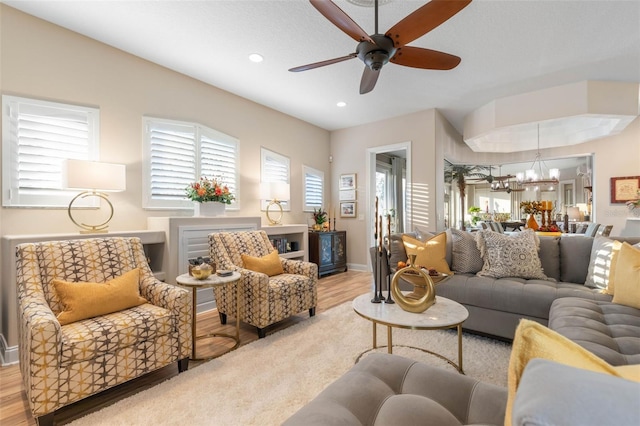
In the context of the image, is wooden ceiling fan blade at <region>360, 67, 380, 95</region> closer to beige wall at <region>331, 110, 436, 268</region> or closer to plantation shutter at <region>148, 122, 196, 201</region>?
plantation shutter at <region>148, 122, 196, 201</region>

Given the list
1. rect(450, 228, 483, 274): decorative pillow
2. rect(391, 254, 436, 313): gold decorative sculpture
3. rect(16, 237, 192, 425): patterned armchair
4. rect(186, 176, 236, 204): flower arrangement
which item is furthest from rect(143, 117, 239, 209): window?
rect(450, 228, 483, 274): decorative pillow

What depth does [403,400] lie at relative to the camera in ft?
3.44

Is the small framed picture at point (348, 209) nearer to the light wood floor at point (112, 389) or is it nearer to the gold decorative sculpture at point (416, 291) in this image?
the light wood floor at point (112, 389)

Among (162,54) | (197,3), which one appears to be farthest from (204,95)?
(197,3)

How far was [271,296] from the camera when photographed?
271 cm

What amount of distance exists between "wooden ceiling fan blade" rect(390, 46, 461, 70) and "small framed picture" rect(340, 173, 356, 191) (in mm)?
3585

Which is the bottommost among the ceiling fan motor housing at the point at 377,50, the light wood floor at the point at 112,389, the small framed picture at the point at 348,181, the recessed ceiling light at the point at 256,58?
the light wood floor at the point at 112,389

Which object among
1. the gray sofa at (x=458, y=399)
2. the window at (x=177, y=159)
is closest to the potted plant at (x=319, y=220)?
the window at (x=177, y=159)

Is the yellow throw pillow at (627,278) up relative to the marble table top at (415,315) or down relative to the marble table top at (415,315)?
up

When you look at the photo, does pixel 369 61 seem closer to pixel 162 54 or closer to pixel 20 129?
pixel 162 54

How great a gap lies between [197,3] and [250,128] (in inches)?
87.8

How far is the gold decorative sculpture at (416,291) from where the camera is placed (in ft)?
6.19

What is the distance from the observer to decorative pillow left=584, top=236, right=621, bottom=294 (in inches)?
92.7

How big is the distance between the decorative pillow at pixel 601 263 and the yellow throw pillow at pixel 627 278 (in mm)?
277
